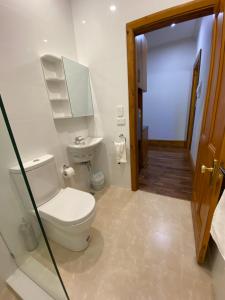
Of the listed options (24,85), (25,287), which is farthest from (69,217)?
(24,85)

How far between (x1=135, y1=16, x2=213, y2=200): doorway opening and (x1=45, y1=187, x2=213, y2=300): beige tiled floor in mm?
678

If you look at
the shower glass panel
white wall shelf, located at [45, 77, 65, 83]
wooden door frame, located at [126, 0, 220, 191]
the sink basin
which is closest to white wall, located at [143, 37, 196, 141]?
wooden door frame, located at [126, 0, 220, 191]

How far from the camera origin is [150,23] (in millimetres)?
1421

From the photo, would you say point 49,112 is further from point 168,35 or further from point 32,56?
point 168,35

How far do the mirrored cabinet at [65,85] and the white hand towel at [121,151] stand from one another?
25.3 inches

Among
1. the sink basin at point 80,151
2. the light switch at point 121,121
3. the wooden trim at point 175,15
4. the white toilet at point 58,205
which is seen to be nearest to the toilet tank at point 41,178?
the white toilet at point 58,205

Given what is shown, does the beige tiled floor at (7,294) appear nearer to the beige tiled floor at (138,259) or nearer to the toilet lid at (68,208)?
the beige tiled floor at (138,259)

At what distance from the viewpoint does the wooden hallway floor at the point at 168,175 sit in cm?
214

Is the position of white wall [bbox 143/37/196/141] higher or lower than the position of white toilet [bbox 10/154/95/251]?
higher

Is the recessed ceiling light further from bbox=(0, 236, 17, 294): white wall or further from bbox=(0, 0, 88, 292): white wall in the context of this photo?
bbox=(0, 236, 17, 294): white wall

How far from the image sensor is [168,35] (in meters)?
3.13

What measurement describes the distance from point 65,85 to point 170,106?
10.2 feet

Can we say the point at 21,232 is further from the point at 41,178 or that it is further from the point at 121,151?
the point at 121,151

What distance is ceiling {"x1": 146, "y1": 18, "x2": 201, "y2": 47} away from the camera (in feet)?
8.96
